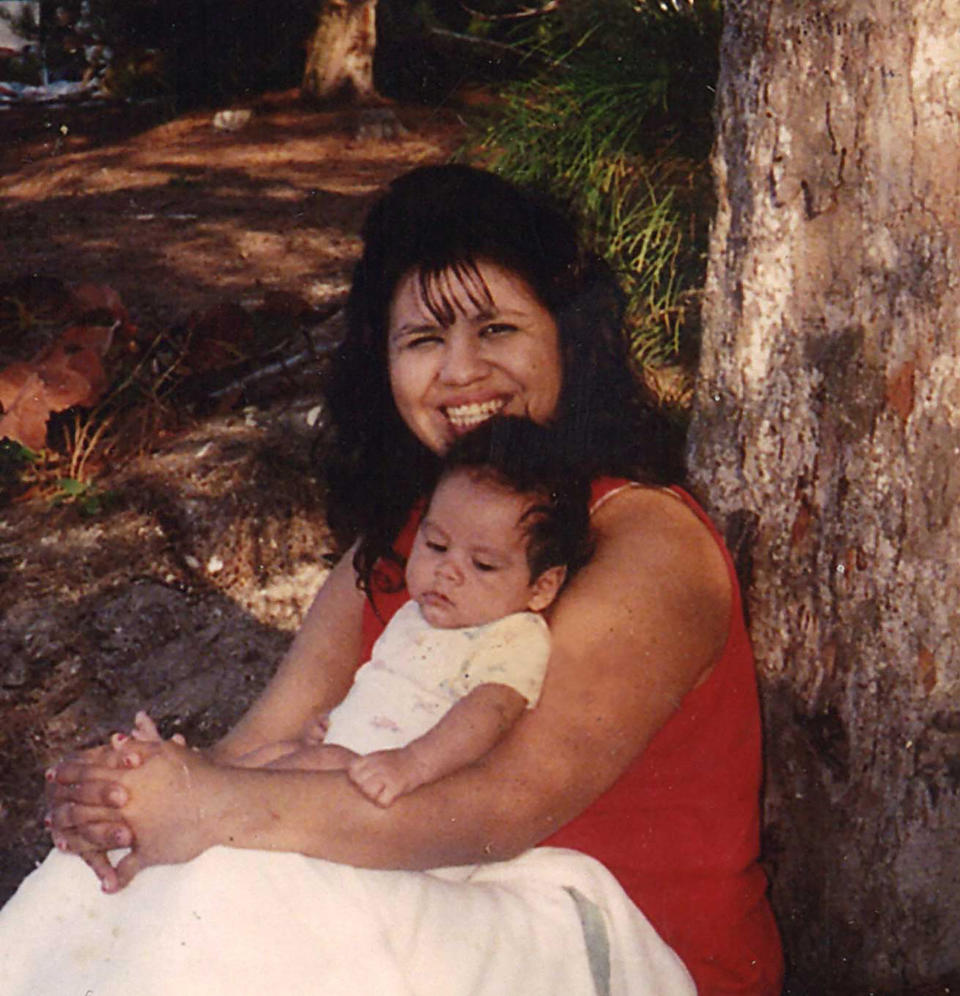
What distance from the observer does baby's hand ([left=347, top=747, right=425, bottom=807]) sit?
6.56 ft

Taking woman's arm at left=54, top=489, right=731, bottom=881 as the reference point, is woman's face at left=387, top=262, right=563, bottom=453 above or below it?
above

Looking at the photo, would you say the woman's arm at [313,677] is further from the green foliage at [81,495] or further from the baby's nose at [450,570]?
the green foliage at [81,495]

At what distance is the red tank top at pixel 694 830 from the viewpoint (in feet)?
7.20

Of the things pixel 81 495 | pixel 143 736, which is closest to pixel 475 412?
pixel 143 736

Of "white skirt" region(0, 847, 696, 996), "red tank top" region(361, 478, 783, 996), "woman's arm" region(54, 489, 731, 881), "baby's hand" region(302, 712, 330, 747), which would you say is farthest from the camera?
"baby's hand" region(302, 712, 330, 747)

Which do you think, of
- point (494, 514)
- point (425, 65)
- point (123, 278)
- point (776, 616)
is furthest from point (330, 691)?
point (425, 65)

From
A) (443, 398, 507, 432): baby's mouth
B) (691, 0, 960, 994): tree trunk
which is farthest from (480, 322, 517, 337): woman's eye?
(691, 0, 960, 994): tree trunk

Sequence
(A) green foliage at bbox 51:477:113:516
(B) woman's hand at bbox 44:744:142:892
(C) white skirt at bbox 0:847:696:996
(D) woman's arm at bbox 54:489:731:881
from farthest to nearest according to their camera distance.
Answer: (A) green foliage at bbox 51:477:113:516
(B) woman's hand at bbox 44:744:142:892
(D) woman's arm at bbox 54:489:731:881
(C) white skirt at bbox 0:847:696:996

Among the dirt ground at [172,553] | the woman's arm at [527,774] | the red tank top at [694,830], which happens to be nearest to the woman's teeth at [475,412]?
the red tank top at [694,830]

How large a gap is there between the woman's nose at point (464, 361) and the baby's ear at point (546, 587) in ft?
1.27

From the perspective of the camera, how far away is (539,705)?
206 cm

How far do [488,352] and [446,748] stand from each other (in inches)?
27.5

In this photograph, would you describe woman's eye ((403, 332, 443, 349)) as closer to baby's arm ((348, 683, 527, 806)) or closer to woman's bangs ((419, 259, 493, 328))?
woman's bangs ((419, 259, 493, 328))

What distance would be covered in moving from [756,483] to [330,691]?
915 millimetres
